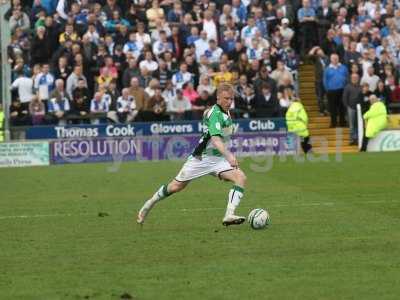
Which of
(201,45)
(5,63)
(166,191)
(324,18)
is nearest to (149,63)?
(201,45)

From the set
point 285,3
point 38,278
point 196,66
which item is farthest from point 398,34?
point 38,278

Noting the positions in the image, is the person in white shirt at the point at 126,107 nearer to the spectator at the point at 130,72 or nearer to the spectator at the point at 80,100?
the spectator at the point at 130,72

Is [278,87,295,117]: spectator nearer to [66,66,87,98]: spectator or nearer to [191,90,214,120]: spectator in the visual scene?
[191,90,214,120]: spectator

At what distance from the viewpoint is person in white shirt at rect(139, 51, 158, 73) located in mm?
29125

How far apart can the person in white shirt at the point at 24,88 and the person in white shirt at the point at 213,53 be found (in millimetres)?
5035

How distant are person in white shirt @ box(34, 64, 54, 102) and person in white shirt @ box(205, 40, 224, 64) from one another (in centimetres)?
451

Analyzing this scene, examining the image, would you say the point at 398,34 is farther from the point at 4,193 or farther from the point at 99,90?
the point at 4,193

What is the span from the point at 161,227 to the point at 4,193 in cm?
679

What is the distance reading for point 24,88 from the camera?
1116 inches

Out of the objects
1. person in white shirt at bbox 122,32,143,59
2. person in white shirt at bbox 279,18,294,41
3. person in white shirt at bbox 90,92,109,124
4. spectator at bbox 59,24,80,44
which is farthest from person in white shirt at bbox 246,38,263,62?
spectator at bbox 59,24,80,44

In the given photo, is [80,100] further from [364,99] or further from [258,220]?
[258,220]

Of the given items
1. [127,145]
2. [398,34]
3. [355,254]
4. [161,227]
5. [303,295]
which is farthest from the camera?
[398,34]

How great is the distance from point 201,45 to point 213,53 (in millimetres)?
442

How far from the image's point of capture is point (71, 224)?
49.8 ft
